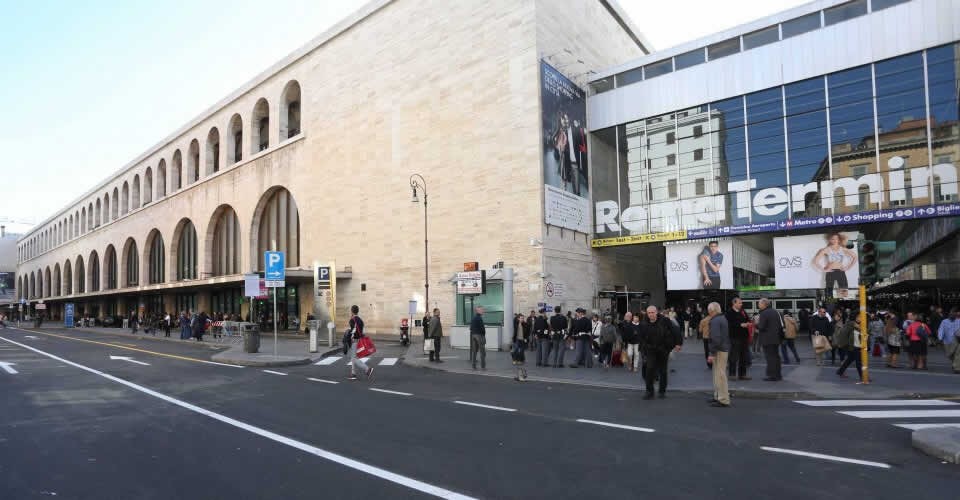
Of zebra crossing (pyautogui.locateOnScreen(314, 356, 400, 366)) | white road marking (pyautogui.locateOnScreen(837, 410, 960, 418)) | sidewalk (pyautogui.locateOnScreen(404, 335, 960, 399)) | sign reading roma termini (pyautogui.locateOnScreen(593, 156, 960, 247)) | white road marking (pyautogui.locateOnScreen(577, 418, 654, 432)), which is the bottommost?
zebra crossing (pyautogui.locateOnScreen(314, 356, 400, 366))

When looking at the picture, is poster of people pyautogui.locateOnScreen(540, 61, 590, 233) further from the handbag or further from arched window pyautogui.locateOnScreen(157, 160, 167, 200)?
arched window pyautogui.locateOnScreen(157, 160, 167, 200)

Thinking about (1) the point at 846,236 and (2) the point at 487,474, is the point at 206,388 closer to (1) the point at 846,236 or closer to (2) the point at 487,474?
(2) the point at 487,474

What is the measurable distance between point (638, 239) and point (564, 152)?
549 cm

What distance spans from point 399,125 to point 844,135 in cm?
2149


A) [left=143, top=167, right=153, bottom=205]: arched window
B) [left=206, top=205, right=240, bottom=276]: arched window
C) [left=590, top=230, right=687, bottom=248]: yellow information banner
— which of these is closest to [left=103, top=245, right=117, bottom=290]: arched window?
[left=143, top=167, right=153, bottom=205]: arched window

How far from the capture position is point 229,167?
45906 millimetres

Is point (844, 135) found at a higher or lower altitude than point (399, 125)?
lower

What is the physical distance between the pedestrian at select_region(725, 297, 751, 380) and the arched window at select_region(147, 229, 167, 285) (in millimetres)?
59880

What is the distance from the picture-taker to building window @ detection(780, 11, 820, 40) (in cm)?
2383

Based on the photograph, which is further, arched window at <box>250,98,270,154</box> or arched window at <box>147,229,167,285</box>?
arched window at <box>147,229,167,285</box>

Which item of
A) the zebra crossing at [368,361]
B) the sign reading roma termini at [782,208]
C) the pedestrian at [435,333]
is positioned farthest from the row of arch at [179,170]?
the pedestrian at [435,333]

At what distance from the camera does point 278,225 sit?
42281 mm

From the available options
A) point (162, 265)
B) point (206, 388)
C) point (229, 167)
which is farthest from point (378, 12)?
point (162, 265)

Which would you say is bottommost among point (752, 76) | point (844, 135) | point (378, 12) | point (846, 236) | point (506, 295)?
point (506, 295)
